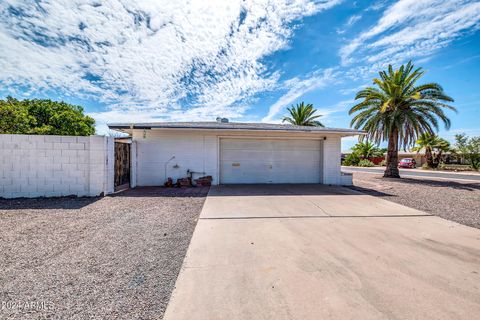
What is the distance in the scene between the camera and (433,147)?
2495 centimetres

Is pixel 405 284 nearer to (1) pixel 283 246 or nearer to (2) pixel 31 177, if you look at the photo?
(1) pixel 283 246

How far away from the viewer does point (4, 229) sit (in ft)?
12.8

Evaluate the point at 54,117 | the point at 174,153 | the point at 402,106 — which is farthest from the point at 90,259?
the point at 54,117

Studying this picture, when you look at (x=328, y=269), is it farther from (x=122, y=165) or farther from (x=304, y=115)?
(x=304, y=115)

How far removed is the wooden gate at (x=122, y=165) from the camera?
7781 mm

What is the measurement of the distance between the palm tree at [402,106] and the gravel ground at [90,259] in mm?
13435

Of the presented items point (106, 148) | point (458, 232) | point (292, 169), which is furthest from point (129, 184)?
point (458, 232)

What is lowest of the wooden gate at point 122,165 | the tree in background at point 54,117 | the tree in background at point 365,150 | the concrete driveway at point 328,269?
the concrete driveway at point 328,269

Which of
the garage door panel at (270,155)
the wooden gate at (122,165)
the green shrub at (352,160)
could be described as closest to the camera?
the wooden gate at (122,165)

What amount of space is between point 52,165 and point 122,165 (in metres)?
2.17

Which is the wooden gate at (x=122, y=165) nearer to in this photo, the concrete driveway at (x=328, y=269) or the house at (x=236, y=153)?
the house at (x=236, y=153)

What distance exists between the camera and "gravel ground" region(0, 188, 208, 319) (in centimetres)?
196

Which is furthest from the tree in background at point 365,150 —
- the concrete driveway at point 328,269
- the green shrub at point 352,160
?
the concrete driveway at point 328,269

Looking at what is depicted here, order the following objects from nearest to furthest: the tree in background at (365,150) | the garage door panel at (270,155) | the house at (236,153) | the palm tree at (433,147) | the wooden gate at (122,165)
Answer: the wooden gate at (122,165) < the house at (236,153) < the garage door panel at (270,155) < the palm tree at (433,147) < the tree in background at (365,150)
